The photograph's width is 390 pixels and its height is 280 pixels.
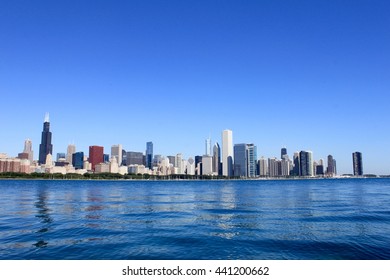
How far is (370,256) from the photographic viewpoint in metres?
20.0

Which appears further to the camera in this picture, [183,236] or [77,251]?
[183,236]

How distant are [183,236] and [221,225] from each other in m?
6.87

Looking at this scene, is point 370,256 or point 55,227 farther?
point 55,227

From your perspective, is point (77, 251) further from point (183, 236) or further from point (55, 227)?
point (55, 227)

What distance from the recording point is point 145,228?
95.2ft

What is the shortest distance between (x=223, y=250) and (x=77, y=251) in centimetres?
964

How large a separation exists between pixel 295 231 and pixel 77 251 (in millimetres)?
17916
